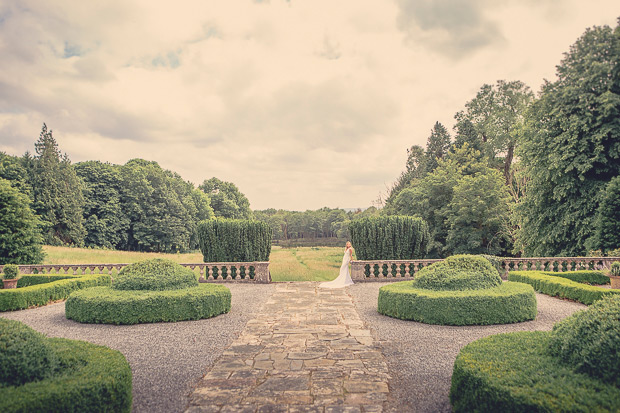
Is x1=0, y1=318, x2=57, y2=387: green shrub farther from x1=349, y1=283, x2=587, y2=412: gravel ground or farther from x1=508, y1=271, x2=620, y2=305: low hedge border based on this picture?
x1=508, y1=271, x2=620, y2=305: low hedge border

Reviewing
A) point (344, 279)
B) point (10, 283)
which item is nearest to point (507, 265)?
point (344, 279)

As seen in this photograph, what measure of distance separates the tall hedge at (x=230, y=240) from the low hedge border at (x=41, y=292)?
4985mm

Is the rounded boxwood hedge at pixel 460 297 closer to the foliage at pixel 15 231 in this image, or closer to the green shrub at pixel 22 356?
the green shrub at pixel 22 356

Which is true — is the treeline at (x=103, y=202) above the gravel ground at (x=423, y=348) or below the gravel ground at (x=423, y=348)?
above

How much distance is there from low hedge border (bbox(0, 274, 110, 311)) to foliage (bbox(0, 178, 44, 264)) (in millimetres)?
10314

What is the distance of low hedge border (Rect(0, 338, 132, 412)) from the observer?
3623mm

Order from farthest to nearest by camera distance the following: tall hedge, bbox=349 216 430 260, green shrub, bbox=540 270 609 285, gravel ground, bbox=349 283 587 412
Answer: tall hedge, bbox=349 216 430 260 → green shrub, bbox=540 270 609 285 → gravel ground, bbox=349 283 587 412

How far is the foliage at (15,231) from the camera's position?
2142 cm

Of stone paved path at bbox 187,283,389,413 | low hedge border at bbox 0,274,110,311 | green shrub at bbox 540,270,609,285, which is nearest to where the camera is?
stone paved path at bbox 187,283,389,413

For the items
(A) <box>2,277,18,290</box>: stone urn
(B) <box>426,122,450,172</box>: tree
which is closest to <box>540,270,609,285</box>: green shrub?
(A) <box>2,277,18,290</box>: stone urn

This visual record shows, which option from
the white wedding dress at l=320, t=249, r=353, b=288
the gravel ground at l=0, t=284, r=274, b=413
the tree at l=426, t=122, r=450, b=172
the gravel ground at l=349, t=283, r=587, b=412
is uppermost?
the tree at l=426, t=122, r=450, b=172

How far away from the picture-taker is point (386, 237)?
63.8 feet

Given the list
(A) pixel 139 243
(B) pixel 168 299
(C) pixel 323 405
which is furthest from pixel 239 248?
(A) pixel 139 243

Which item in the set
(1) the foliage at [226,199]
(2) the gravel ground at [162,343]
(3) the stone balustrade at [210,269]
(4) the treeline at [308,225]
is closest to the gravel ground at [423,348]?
(2) the gravel ground at [162,343]
